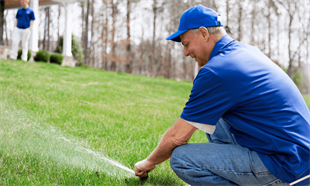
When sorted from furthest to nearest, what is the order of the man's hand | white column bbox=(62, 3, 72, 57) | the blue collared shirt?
white column bbox=(62, 3, 72, 57) < the man's hand < the blue collared shirt

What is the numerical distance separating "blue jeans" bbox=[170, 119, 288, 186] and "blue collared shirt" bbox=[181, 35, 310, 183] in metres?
0.08

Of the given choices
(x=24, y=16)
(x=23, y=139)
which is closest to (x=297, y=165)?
(x=23, y=139)

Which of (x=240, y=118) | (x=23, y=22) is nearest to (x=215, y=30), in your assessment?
(x=240, y=118)

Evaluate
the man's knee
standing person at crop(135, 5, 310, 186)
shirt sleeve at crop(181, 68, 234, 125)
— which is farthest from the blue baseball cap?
the man's knee

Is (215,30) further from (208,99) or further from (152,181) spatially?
(152,181)

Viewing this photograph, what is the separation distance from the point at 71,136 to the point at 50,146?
491 mm

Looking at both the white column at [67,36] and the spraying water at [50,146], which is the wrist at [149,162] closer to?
the spraying water at [50,146]

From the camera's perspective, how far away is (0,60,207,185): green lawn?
2498mm

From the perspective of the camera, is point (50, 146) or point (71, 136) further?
point (71, 136)

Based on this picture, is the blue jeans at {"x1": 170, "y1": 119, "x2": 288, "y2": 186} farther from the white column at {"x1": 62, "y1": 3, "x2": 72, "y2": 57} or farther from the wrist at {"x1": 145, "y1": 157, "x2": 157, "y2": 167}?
the white column at {"x1": 62, "y1": 3, "x2": 72, "y2": 57}

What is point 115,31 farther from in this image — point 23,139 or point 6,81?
point 23,139

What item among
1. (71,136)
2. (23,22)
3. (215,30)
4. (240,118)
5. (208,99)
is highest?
(23,22)

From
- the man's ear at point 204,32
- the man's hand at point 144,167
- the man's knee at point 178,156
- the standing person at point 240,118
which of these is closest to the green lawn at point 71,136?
the man's hand at point 144,167

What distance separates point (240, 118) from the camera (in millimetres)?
1892
